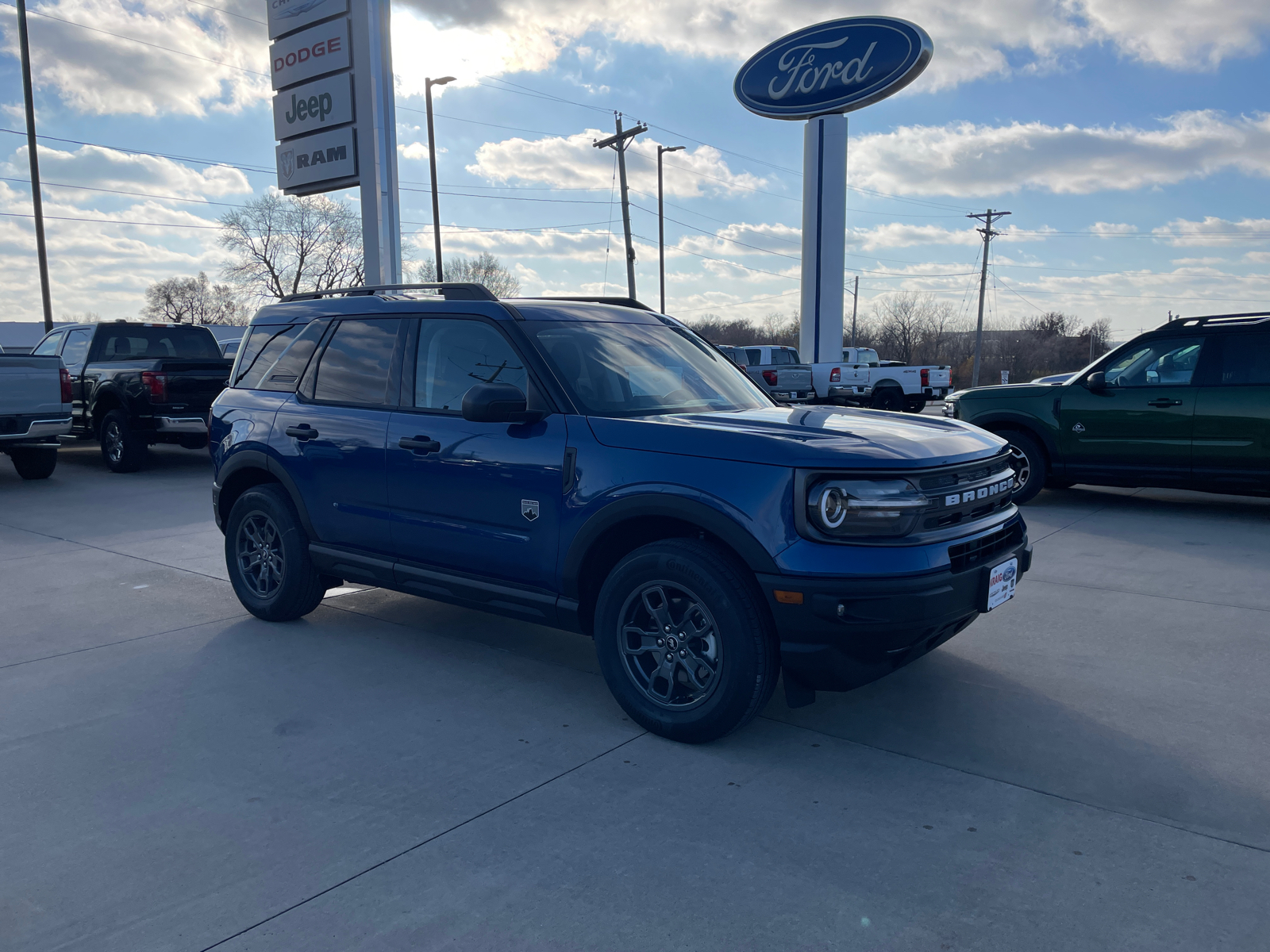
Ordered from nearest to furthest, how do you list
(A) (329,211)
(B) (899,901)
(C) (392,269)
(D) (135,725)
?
(B) (899,901), (D) (135,725), (C) (392,269), (A) (329,211)

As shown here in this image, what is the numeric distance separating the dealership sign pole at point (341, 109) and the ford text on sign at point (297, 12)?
2 cm

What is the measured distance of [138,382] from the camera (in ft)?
40.1

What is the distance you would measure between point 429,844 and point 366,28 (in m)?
17.3

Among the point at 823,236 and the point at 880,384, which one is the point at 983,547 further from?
the point at 823,236

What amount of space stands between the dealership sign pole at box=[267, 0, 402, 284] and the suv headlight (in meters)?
14.7

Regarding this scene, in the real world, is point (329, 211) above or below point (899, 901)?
above

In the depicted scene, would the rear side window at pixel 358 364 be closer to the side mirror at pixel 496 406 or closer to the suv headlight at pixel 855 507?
the side mirror at pixel 496 406

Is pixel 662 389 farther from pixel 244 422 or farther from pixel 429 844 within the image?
pixel 244 422

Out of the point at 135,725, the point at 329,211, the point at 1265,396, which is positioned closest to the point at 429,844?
the point at 135,725

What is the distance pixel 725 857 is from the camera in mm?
2865

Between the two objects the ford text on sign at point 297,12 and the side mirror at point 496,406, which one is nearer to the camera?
the side mirror at point 496,406

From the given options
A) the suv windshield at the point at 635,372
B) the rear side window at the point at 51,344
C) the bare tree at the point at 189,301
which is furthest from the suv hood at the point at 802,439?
the bare tree at the point at 189,301

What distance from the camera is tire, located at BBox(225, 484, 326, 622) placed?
525 centimetres

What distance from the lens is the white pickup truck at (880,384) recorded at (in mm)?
24609
